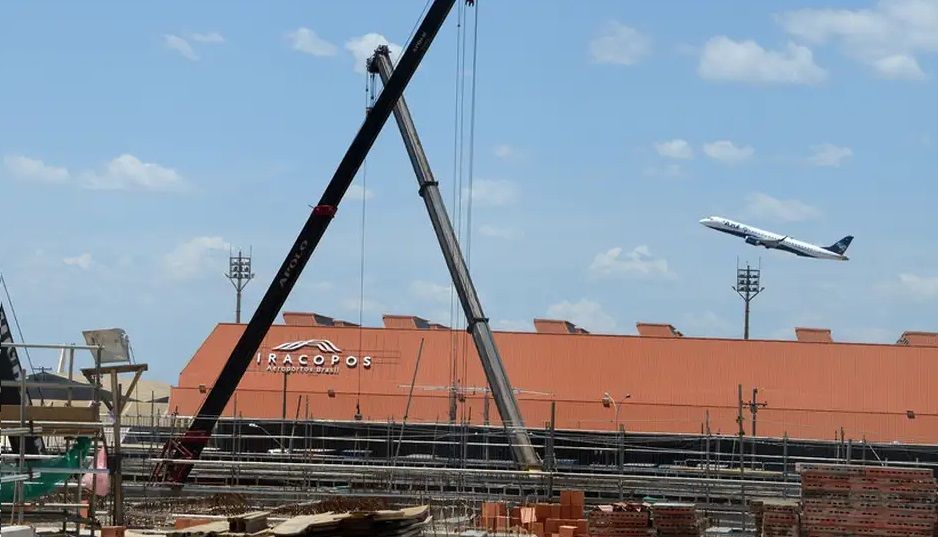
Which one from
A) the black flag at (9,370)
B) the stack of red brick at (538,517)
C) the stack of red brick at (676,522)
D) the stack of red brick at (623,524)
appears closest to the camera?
the stack of red brick at (676,522)

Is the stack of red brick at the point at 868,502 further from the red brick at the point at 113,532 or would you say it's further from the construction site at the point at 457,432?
the red brick at the point at 113,532

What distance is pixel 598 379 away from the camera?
61812mm

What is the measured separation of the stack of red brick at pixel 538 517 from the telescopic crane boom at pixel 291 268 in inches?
371

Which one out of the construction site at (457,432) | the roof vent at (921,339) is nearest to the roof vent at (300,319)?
the construction site at (457,432)

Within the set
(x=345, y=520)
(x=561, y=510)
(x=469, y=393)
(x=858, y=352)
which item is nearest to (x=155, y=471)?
(x=561, y=510)

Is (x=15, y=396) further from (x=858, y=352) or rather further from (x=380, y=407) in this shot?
(x=858, y=352)

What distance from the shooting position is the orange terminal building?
55.1 m

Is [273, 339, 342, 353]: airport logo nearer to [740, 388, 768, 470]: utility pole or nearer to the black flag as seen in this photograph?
[740, 388, 768, 470]: utility pole

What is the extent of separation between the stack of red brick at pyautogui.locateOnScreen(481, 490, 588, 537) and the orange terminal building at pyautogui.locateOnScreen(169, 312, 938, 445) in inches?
1025

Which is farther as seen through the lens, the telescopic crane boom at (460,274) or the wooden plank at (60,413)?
the telescopic crane boom at (460,274)

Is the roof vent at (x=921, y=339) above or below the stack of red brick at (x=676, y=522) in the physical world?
→ above

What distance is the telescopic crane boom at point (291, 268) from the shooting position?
33.5 m

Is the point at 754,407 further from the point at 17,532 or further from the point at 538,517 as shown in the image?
the point at 17,532

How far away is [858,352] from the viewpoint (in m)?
60.8
